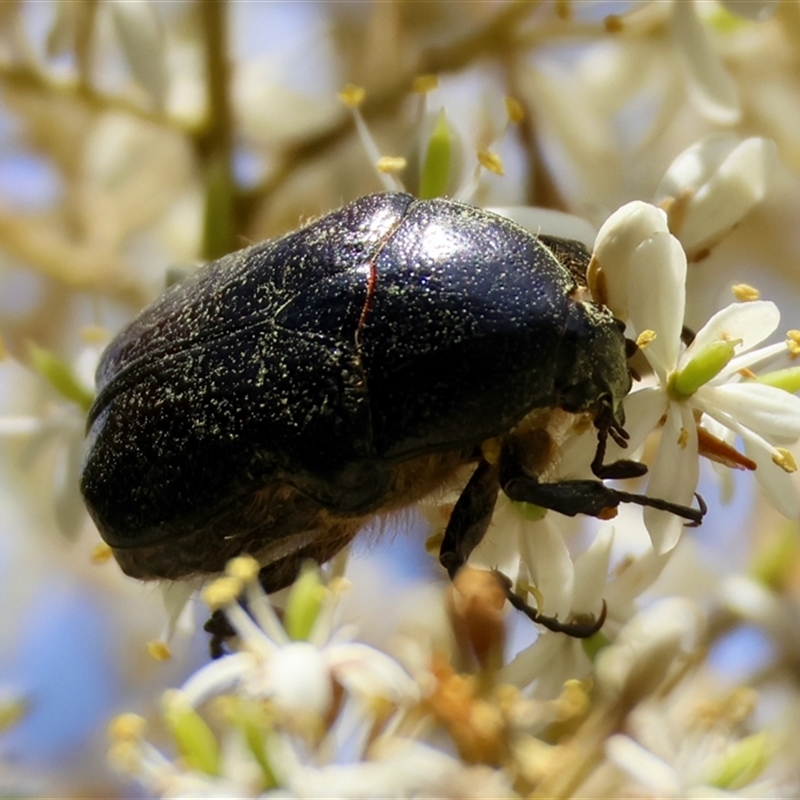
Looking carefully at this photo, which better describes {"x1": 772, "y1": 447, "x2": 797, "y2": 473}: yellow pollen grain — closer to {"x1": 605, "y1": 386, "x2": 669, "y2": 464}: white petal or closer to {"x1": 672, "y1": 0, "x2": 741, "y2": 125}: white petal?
{"x1": 605, "y1": 386, "x2": 669, "y2": 464}: white petal

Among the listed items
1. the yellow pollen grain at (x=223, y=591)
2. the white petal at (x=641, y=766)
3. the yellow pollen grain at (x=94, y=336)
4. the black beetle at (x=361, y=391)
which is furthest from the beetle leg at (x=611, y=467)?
the yellow pollen grain at (x=94, y=336)

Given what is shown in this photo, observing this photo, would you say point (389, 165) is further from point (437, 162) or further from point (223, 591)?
point (223, 591)

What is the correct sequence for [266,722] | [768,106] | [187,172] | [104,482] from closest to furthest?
1. [266,722]
2. [104,482]
3. [768,106]
4. [187,172]

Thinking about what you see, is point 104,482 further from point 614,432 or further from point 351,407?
point 614,432

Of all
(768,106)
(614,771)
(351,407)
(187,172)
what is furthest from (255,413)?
(768,106)

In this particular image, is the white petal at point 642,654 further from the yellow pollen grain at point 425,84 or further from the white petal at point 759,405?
the yellow pollen grain at point 425,84

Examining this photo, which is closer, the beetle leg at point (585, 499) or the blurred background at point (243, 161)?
the beetle leg at point (585, 499)
